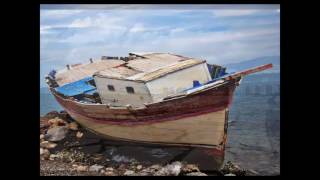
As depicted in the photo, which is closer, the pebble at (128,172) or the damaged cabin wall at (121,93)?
the damaged cabin wall at (121,93)

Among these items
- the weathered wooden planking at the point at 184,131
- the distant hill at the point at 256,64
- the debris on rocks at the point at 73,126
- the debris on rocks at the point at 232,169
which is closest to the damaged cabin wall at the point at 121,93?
the weathered wooden planking at the point at 184,131

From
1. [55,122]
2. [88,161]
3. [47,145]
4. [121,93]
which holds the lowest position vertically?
[88,161]

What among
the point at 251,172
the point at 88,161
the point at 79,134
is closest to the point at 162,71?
the point at 79,134

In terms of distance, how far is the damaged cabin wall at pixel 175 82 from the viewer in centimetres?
639

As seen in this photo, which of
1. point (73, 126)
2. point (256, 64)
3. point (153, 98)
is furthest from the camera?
point (73, 126)

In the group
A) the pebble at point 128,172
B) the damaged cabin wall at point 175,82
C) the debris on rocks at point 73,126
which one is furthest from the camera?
the debris on rocks at point 73,126

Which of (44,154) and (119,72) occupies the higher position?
(119,72)

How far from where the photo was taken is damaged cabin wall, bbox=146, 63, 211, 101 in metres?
6.39

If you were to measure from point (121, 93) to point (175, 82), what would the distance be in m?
0.55

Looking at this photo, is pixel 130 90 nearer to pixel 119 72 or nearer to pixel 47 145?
pixel 119 72

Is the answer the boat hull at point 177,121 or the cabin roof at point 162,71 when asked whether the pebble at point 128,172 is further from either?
the cabin roof at point 162,71

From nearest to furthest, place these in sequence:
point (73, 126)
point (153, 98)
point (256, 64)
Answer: point (153, 98)
point (256, 64)
point (73, 126)

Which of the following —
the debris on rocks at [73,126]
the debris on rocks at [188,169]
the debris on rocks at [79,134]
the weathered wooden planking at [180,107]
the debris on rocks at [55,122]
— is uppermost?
the weathered wooden planking at [180,107]

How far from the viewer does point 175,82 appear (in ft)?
Answer: 21.0
